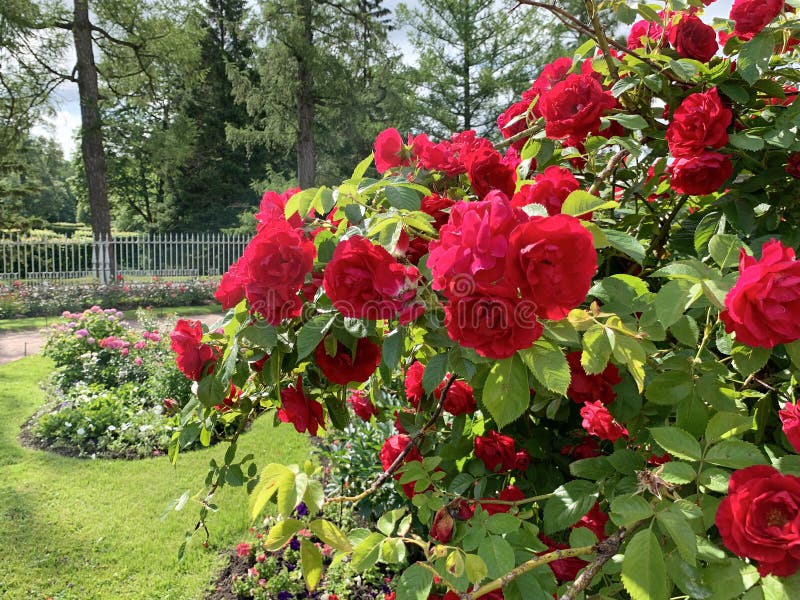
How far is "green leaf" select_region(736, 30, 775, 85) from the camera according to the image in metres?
1.06

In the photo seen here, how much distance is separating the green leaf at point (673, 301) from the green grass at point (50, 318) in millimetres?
10094

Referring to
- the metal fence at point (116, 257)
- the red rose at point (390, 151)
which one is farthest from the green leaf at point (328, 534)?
the metal fence at point (116, 257)

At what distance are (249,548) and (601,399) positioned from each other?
2788 millimetres

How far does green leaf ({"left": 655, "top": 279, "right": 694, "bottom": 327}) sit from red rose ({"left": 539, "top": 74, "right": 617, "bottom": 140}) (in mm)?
445

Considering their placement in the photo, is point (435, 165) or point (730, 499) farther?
point (435, 165)

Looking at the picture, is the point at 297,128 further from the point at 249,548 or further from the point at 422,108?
the point at 249,548

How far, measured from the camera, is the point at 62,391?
6.05 meters

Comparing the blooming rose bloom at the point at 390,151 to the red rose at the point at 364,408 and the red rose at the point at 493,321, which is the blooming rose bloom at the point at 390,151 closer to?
the red rose at the point at 493,321

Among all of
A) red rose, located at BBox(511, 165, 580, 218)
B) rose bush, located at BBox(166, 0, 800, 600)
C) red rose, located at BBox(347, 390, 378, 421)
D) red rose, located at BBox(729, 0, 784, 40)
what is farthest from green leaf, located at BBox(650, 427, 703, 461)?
red rose, located at BBox(347, 390, 378, 421)

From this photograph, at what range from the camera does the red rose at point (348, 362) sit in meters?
1.00

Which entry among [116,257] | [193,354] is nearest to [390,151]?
[193,354]

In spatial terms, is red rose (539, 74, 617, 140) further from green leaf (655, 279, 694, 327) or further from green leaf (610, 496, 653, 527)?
green leaf (610, 496, 653, 527)

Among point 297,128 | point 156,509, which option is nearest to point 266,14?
point 297,128

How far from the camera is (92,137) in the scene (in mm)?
13961
